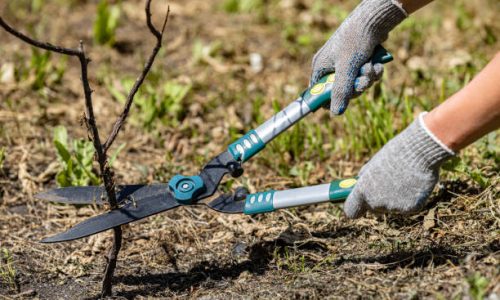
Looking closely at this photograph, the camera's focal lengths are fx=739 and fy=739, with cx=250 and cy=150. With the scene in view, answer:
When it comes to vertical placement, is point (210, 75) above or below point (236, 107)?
above

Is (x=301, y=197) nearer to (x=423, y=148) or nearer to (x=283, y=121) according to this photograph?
(x=283, y=121)

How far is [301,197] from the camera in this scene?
9.05ft

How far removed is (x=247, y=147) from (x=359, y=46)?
61cm

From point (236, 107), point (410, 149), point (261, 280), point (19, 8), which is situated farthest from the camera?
point (19, 8)

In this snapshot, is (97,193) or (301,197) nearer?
(301,197)

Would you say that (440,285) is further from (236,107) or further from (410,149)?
(236,107)

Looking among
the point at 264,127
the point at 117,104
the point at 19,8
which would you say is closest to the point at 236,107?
the point at 117,104

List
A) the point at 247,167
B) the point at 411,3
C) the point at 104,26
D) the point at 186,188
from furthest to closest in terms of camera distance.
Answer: the point at 104,26 → the point at 247,167 → the point at 411,3 → the point at 186,188

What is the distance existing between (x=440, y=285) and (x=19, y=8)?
3.84 metres

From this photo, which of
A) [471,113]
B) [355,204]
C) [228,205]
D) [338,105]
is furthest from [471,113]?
[228,205]

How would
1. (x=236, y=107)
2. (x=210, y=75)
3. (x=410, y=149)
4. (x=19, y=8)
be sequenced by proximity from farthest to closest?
1. (x=19, y=8)
2. (x=210, y=75)
3. (x=236, y=107)
4. (x=410, y=149)

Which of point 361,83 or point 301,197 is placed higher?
point 361,83

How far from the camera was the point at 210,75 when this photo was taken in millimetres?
4719

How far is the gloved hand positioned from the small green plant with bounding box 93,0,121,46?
2242 mm
